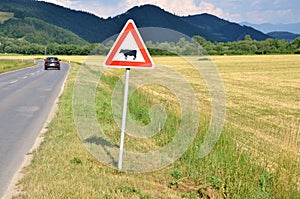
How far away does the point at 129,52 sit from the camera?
568 centimetres

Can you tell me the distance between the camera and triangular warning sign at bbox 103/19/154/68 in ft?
18.6

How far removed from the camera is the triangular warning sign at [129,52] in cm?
568

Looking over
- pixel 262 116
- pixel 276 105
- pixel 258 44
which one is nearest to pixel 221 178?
pixel 262 116

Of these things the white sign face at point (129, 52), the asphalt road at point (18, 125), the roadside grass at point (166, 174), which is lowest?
the asphalt road at point (18, 125)

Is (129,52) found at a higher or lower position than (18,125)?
higher

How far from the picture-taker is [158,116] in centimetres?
1097

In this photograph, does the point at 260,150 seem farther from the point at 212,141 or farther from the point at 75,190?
the point at 75,190

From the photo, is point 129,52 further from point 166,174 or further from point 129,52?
point 166,174

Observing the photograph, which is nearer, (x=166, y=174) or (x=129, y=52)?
(x=129, y=52)

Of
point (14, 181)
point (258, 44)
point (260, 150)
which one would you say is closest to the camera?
point (14, 181)

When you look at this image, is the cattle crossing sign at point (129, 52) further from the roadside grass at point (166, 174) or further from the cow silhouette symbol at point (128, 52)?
the roadside grass at point (166, 174)

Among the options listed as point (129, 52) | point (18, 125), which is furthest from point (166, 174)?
point (18, 125)

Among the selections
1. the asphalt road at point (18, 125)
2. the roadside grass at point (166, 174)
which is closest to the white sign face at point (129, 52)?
the roadside grass at point (166, 174)

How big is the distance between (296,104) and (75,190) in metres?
16.2
